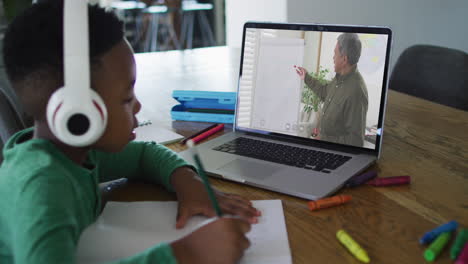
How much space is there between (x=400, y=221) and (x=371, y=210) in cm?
5

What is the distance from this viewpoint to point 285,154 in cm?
97

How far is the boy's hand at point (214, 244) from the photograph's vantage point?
0.57m

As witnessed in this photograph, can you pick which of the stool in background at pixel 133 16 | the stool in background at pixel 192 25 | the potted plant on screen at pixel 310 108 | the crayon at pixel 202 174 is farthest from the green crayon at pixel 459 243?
the stool in background at pixel 192 25

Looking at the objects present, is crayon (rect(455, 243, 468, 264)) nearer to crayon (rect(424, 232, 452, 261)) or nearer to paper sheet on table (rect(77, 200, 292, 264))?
crayon (rect(424, 232, 452, 261))

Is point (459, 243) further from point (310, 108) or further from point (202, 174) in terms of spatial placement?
point (310, 108)

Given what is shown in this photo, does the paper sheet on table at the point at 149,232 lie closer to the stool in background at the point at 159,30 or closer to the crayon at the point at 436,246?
the crayon at the point at 436,246

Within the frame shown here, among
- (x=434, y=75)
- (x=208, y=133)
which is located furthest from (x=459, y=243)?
(x=434, y=75)

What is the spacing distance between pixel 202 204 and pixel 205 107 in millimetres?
556

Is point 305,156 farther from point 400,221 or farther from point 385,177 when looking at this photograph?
point 400,221

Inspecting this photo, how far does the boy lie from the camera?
0.56m

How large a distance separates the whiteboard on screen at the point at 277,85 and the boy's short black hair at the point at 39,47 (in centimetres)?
47

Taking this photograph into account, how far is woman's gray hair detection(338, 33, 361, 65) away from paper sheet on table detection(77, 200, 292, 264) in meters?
0.36

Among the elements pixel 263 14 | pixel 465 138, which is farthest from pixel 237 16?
pixel 465 138

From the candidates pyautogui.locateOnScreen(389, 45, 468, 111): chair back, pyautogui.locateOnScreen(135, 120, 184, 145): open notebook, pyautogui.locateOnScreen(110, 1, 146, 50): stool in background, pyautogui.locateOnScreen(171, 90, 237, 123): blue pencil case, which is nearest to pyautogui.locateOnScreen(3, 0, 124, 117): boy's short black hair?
pyautogui.locateOnScreen(135, 120, 184, 145): open notebook
